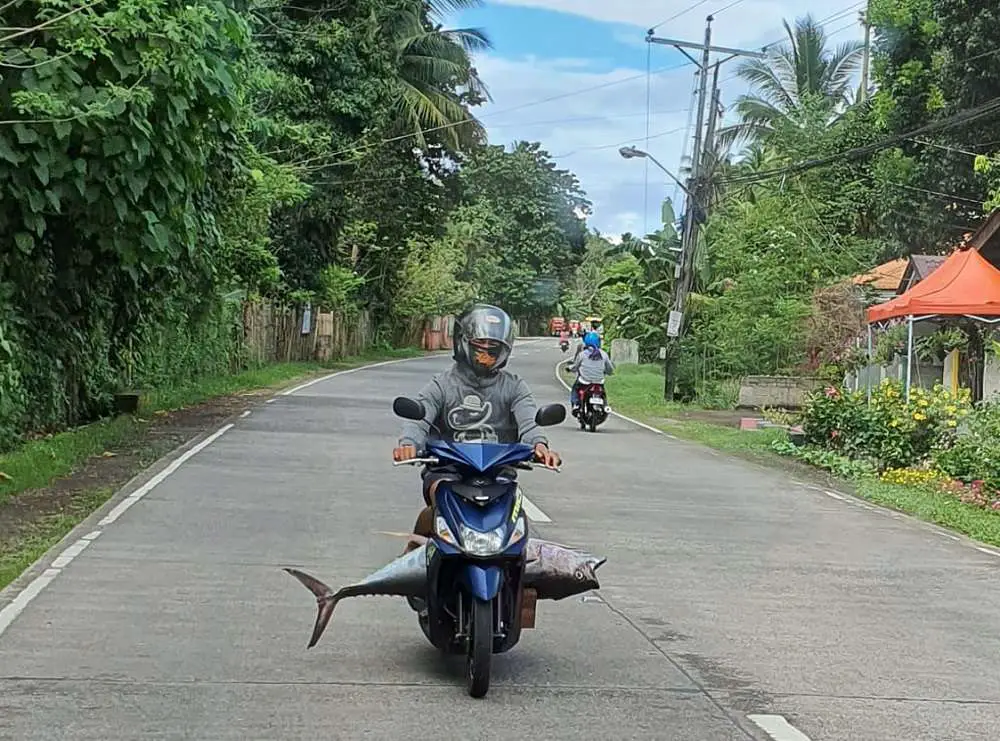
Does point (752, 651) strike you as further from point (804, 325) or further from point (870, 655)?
point (804, 325)

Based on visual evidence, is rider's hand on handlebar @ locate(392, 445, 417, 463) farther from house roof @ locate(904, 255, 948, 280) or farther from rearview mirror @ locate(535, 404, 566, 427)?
house roof @ locate(904, 255, 948, 280)

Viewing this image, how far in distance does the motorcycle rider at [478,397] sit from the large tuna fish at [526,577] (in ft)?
0.94

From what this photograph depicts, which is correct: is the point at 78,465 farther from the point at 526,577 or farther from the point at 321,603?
the point at 526,577

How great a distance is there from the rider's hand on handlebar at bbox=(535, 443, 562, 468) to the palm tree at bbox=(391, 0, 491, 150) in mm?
35896

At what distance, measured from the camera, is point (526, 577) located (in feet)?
21.0

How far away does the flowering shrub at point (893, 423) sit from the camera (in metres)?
17.5

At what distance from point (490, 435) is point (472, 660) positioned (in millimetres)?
1285

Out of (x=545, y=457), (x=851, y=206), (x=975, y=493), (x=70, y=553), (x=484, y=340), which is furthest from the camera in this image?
(x=851, y=206)

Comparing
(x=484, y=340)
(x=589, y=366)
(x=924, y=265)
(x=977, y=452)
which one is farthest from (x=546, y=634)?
(x=924, y=265)

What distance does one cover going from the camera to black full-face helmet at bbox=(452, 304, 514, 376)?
6578 millimetres

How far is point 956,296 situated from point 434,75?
28.6 metres

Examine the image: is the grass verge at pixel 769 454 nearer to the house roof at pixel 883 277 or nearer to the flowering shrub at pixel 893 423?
the flowering shrub at pixel 893 423

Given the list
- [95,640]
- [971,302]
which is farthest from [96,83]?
[971,302]

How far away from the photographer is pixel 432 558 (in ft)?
19.9
